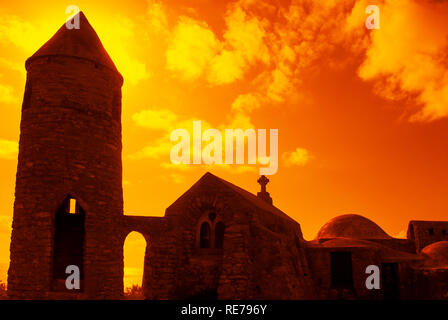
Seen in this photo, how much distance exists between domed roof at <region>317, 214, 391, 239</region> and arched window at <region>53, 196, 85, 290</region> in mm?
21855

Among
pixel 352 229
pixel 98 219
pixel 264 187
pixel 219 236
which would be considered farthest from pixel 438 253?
pixel 98 219

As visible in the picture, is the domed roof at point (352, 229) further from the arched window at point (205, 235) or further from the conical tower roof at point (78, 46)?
the conical tower roof at point (78, 46)

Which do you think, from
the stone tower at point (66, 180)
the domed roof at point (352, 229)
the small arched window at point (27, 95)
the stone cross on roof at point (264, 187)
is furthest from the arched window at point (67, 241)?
the domed roof at point (352, 229)

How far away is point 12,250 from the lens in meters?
19.3

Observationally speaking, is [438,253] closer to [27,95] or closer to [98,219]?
[98,219]

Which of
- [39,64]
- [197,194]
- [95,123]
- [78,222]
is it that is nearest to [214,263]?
[197,194]

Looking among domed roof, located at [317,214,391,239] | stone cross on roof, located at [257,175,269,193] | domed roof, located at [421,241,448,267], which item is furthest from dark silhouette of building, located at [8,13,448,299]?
domed roof, located at [317,214,391,239]

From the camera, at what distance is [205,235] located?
2289 cm

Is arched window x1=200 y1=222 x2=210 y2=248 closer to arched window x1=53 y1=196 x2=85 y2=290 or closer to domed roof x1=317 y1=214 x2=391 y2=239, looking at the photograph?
arched window x1=53 y1=196 x2=85 y2=290

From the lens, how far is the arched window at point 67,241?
781 inches

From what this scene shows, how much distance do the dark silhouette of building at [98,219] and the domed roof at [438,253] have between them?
29.9 feet

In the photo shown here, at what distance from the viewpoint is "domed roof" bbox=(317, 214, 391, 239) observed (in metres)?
37.7

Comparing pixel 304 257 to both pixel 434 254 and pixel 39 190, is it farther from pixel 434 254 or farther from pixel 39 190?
pixel 39 190

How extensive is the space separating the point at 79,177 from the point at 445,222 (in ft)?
95.7
